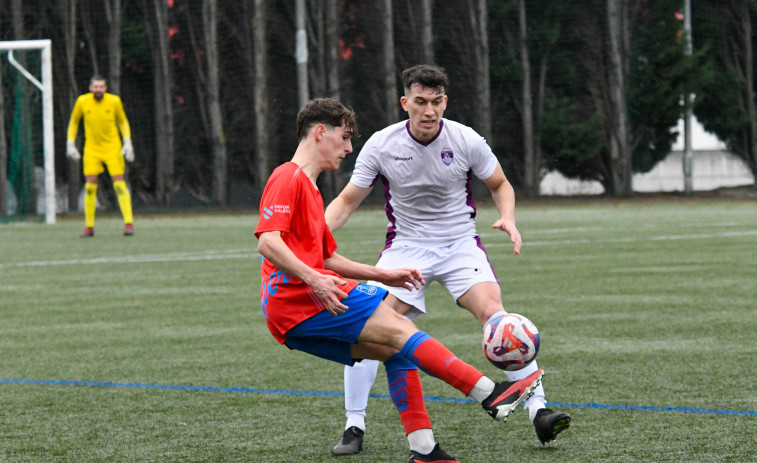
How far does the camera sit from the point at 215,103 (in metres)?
33.8

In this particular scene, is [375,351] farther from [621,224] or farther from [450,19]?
[450,19]

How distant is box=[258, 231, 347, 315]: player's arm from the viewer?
419 centimetres

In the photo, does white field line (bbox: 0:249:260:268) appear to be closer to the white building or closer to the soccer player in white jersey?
the soccer player in white jersey

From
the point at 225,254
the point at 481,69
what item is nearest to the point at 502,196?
the point at 225,254

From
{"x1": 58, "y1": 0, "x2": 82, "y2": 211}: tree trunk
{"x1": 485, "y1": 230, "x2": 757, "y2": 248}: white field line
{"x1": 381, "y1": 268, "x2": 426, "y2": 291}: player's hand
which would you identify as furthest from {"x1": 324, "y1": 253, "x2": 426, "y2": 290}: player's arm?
{"x1": 58, "y1": 0, "x2": 82, "y2": 211}: tree trunk

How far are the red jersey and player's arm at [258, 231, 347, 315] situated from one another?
5cm

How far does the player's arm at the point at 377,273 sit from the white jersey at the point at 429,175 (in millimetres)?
1016

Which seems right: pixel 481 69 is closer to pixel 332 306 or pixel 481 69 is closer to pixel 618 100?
pixel 618 100

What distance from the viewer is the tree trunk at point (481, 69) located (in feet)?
117

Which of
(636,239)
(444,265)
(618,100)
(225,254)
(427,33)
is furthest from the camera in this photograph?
(618,100)

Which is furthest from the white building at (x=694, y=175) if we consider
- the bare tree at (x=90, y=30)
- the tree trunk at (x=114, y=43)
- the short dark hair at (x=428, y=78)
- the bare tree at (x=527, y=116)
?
the short dark hair at (x=428, y=78)

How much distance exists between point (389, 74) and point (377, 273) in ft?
98.3

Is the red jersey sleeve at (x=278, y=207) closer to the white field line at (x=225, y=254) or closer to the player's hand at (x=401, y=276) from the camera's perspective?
the player's hand at (x=401, y=276)

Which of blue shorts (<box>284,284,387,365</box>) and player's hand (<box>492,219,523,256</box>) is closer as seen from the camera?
blue shorts (<box>284,284,387,365</box>)
